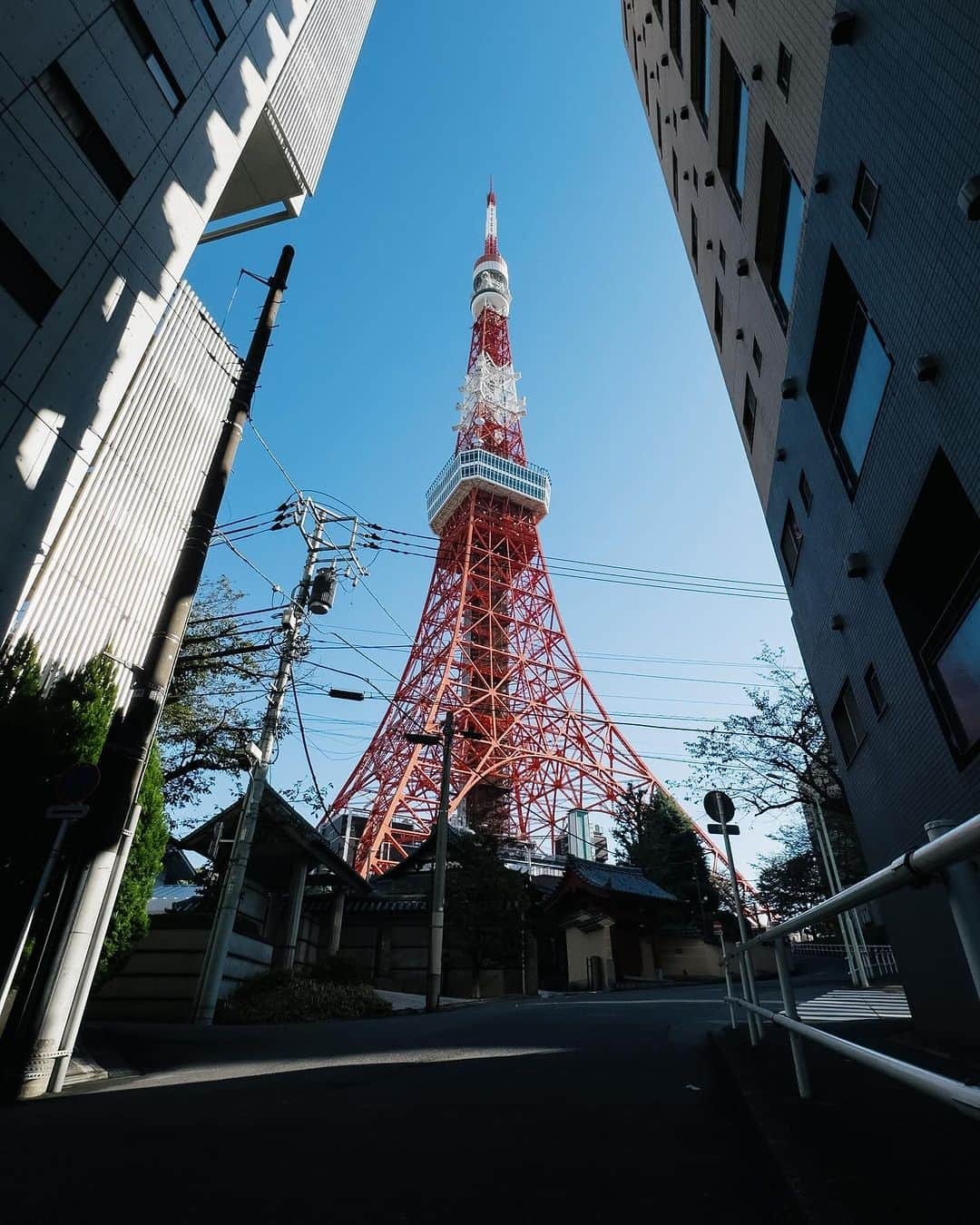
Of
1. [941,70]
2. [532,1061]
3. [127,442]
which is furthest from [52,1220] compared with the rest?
[127,442]

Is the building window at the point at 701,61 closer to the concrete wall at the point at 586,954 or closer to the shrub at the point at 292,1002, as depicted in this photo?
the shrub at the point at 292,1002

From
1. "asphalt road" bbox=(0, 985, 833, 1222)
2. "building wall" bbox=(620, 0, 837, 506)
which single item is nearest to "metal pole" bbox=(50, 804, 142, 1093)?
"asphalt road" bbox=(0, 985, 833, 1222)

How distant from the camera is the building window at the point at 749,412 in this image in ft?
34.8

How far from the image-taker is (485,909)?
59.5ft

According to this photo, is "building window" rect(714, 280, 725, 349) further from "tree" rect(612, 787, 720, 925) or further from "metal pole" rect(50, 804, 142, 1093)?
"tree" rect(612, 787, 720, 925)

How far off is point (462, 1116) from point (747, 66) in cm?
1010

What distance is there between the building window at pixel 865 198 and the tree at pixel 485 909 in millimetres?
16877

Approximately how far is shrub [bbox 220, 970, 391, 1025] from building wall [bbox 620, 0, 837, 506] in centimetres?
1115

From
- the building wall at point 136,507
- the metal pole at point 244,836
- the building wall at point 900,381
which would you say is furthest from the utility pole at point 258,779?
the building wall at point 900,381

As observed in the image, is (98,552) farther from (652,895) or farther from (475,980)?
(652,895)

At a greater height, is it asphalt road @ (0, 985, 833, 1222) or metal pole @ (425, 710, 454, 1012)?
metal pole @ (425, 710, 454, 1012)

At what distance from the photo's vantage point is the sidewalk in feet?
5.64

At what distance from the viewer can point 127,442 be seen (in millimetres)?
8961

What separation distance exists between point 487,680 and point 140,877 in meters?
32.2
